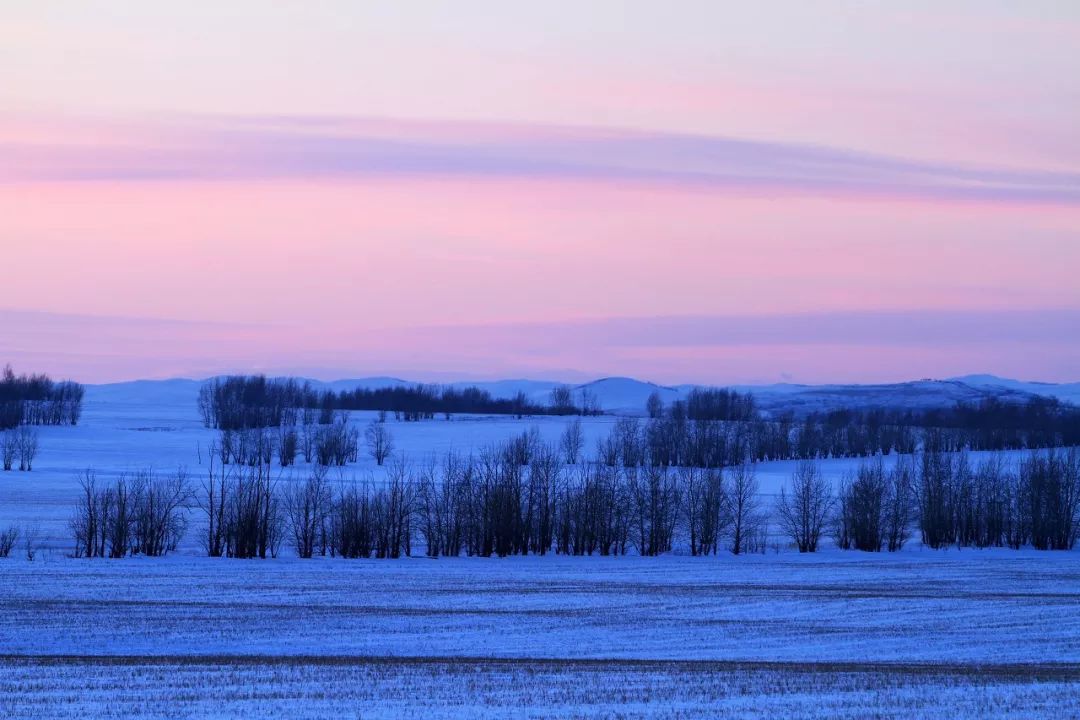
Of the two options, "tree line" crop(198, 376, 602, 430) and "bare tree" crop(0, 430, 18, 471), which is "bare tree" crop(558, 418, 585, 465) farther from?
"bare tree" crop(0, 430, 18, 471)

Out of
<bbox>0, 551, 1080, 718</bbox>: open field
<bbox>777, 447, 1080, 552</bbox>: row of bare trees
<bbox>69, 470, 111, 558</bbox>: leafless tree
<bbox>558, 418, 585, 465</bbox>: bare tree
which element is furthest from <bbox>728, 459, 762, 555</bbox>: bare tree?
<bbox>558, 418, 585, 465</bbox>: bare tree

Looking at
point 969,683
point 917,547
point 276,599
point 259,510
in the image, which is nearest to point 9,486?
point 259,510

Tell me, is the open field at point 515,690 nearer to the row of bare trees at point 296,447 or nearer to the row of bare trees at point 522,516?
the row of bare trees at point 522,516

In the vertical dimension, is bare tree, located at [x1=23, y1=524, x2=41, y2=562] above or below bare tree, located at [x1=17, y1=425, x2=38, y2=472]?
below

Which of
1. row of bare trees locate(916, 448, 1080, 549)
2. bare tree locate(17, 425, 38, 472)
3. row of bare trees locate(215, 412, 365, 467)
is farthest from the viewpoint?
row of bare trees locate(215, 412, 365, 467)

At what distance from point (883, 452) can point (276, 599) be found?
9081 cm

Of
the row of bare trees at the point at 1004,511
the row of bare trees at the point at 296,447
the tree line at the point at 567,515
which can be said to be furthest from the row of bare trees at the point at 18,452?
the row of bare trees at the point at 1004,511

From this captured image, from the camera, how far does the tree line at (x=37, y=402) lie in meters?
131

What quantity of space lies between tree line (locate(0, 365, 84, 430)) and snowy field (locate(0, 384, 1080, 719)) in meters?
86.3

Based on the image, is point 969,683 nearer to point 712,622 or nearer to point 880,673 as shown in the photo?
point 880,673

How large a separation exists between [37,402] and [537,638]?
5328 inches

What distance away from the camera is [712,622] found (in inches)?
1217

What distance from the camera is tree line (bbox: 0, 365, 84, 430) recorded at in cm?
13112

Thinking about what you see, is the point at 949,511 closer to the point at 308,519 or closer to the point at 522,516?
the point at 522,516
